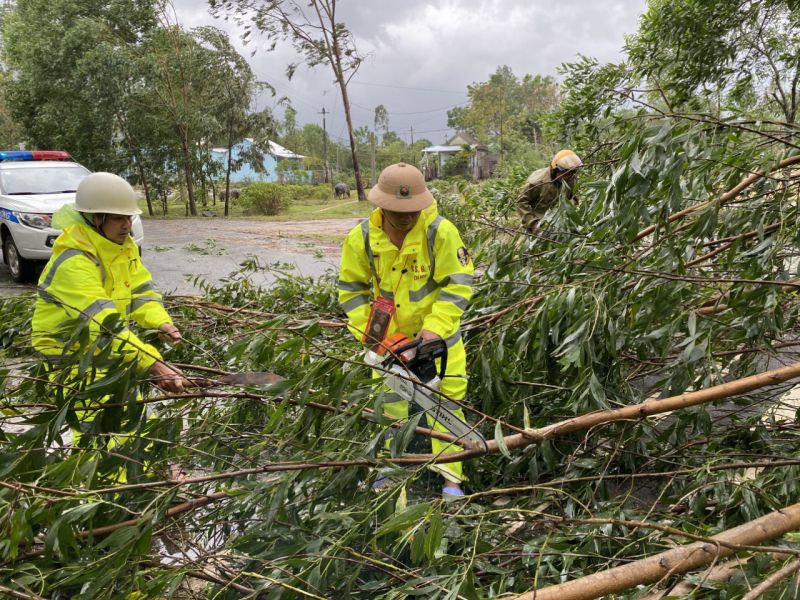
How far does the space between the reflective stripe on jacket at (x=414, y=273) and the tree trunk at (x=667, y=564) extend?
147cm

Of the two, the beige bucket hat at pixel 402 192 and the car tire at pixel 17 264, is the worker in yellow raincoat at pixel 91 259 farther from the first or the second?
the car tire at pixel 17 264

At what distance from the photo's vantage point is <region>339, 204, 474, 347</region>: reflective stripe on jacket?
2.88 m

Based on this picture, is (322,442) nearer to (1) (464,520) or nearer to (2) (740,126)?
(1) (464,520)

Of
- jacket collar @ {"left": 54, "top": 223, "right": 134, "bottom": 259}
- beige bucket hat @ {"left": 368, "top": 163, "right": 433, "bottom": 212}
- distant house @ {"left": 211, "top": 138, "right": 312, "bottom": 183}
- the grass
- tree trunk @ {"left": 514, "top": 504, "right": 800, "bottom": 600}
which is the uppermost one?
distant house @ {"left": 211, "top": 138, "right": 312, "bottom": 183}

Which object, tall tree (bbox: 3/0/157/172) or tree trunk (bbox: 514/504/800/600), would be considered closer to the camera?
tree trunk (bbox: 514/504/800/600)

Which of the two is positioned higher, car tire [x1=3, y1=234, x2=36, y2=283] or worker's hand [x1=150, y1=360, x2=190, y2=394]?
car tire [x1=3, y1=234, x2=36, y2=283]

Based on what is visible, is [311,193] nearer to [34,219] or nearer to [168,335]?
[34,219]

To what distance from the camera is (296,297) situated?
4457 millimetres

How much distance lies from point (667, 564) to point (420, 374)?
1.38 metres

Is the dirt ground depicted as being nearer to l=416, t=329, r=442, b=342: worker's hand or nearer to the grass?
the grass

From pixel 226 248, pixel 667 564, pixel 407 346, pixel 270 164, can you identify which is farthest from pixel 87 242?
pixel 270 164

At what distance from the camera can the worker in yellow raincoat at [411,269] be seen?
2.83 m

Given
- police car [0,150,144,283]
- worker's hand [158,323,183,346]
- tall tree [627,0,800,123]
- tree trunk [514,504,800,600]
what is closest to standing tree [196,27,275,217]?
police car [0,150,144,283]

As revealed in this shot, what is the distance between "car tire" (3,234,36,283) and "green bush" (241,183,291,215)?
48.0ft
